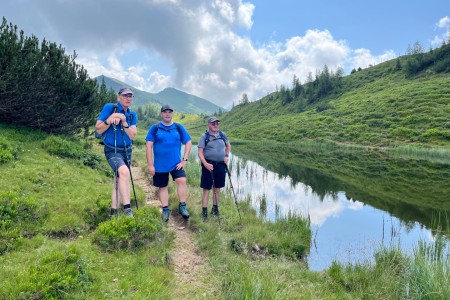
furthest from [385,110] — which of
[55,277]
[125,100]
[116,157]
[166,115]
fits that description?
[55,277]

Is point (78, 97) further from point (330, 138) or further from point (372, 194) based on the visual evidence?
point (330, 138)

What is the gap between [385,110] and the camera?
74.0m

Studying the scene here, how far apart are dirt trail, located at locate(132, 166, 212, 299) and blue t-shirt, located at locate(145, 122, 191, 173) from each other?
168 centimetres

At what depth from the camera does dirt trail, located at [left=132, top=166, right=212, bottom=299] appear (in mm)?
5234

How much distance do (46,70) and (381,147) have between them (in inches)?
2077

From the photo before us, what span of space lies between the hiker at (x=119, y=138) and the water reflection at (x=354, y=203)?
5438 millimetres

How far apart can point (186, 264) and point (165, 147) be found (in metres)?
3.10

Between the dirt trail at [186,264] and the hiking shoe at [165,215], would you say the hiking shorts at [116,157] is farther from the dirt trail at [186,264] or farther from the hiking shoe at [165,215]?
the dirt trail at [186,264]

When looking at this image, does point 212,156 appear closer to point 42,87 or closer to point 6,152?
point 6,152

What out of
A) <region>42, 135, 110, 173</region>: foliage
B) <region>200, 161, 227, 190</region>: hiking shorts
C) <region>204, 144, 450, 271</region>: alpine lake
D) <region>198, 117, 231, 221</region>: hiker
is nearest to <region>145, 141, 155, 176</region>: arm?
<region>198, 117, 231, 221</region>: hiker

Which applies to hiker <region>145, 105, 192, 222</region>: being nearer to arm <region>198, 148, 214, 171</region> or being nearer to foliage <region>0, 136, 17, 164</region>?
arm <region>198, 148, 214, 171</region>

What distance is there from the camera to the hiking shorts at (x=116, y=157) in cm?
712

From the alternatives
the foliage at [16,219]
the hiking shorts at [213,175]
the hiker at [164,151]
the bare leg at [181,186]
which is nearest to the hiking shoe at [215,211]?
the hiking shorts at [213,175]

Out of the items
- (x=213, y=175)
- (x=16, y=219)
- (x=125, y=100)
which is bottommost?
(x=16, y=219)
